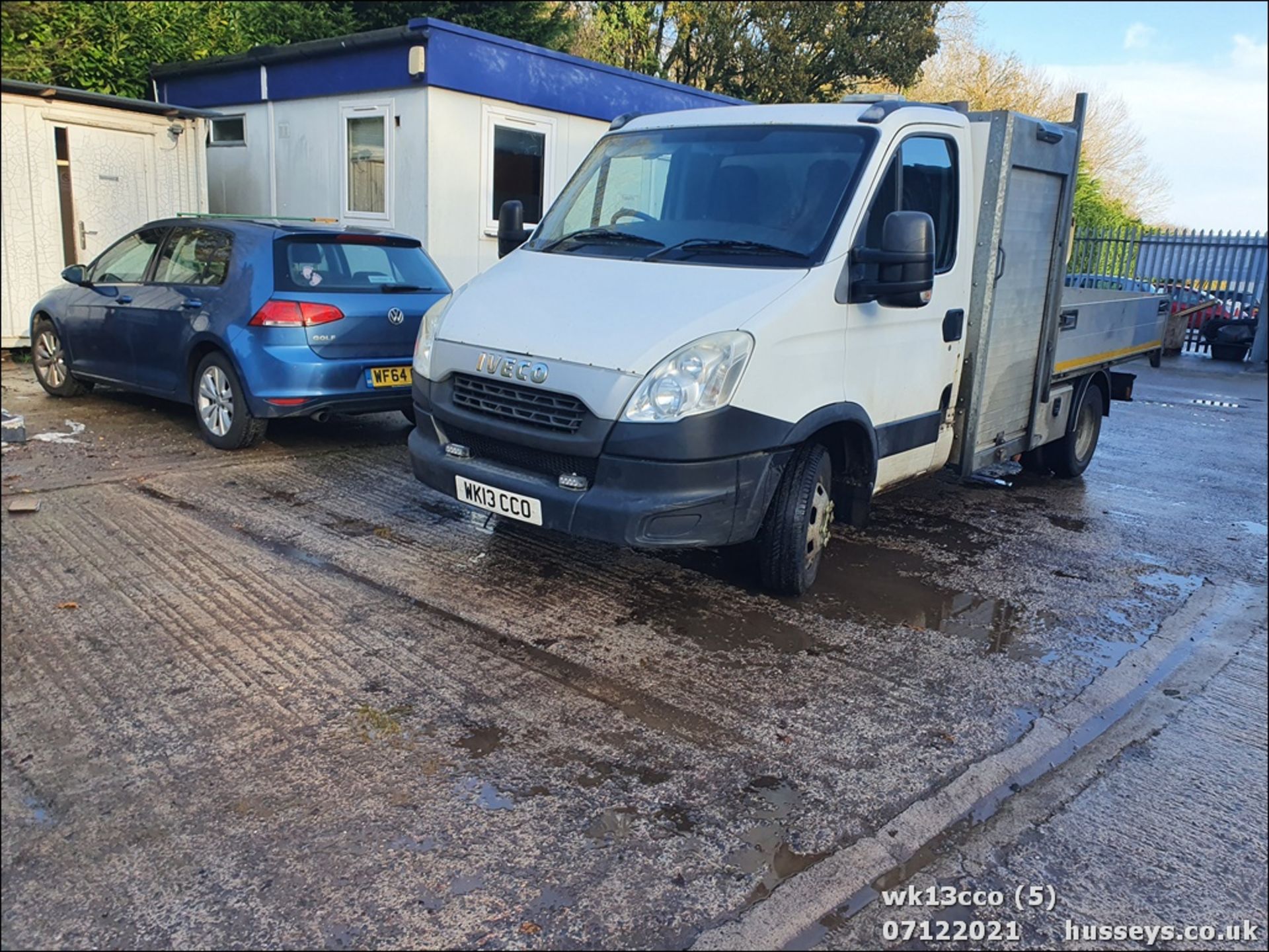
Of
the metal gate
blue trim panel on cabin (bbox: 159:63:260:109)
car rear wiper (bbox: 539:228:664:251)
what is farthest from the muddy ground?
the metal gate

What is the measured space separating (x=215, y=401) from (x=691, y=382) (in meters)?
4.66

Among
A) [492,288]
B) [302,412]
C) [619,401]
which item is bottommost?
[302,412]

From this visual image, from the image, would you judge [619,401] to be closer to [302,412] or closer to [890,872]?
[890,872]

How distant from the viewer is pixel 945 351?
5.83 metres

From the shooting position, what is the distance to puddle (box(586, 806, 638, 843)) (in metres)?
3.14

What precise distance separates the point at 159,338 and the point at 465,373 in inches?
163

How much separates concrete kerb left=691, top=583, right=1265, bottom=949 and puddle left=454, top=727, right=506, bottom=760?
114cm

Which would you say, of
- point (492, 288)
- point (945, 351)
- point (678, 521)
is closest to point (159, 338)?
point (492, 288)

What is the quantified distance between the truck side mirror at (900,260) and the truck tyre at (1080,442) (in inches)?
145

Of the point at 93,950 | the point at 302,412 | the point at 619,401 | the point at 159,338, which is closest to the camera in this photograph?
the point at 93,950

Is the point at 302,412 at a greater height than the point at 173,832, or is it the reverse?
the point at 302,412

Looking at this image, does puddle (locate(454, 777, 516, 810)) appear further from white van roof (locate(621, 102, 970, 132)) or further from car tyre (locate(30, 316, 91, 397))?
car tyre (locate(30, 316, 91, 397))

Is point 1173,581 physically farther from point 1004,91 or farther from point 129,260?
point 1004,91
